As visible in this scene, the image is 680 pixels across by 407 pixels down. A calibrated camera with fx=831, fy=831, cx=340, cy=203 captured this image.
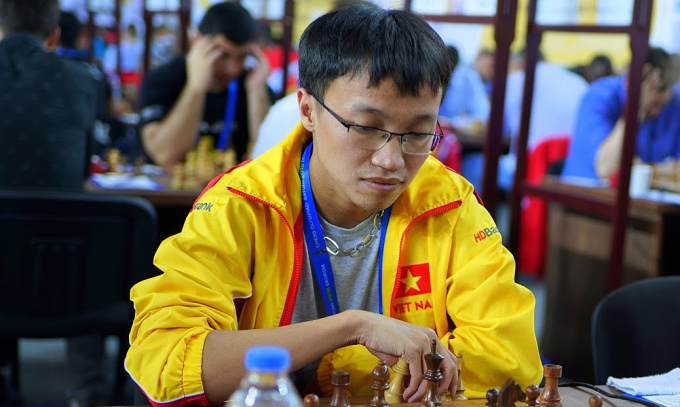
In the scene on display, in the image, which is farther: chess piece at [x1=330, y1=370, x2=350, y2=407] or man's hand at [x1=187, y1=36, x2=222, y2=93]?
man's hand at [x1=187, y1=36, x2=222, y2=93]

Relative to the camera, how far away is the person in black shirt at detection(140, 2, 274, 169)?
3.95 meters

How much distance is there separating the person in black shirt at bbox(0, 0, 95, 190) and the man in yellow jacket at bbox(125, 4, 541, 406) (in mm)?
1603

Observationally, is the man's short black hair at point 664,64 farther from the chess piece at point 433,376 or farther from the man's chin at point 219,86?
the chess piece at point 433,376

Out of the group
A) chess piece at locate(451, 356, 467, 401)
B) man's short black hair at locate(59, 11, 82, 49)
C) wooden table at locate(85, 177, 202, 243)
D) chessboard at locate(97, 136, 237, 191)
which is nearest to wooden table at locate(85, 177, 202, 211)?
wooden table at locate(85, 177, 202, 243)

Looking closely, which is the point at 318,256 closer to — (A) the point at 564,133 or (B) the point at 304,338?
(B) the point at 304,338

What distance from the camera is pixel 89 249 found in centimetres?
253

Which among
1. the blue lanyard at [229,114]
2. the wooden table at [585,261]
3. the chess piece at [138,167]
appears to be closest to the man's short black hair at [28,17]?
the chess piece at [138,167]

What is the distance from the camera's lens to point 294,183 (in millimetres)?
1648

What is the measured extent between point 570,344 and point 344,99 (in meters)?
3.03

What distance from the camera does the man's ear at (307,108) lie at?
1.61 metres

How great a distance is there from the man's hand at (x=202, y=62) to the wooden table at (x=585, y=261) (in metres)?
1.76

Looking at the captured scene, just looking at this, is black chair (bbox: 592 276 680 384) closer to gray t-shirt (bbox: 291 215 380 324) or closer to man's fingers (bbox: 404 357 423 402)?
gray t-shirt (bbox: 291 215 380 324)

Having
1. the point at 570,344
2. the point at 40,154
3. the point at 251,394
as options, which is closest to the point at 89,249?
the point at 40,154

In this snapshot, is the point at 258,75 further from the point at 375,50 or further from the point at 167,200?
the point at 375,50
